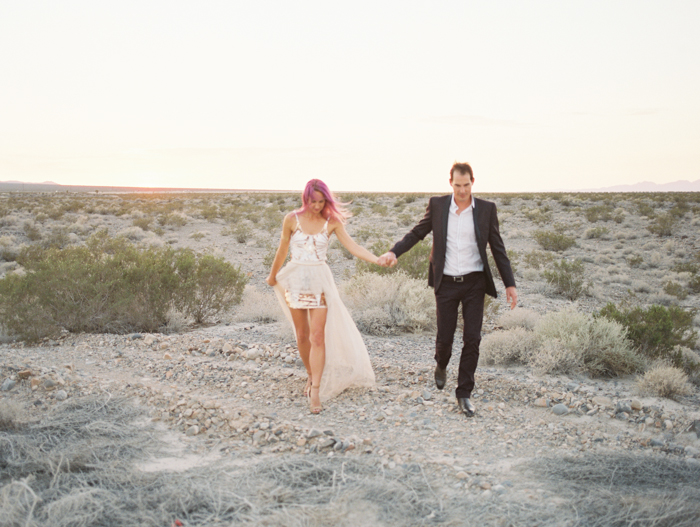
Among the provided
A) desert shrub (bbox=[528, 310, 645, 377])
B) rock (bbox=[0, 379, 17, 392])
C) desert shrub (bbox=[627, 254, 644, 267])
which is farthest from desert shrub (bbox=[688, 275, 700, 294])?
rock (bbox=[0, 379, 17, 392])

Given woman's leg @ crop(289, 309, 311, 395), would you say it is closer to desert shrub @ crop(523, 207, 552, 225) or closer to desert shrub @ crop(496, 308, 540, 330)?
desert shrub @ crop(496, 308, 540, 330)

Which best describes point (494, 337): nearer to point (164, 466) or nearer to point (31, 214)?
point (164, 466)

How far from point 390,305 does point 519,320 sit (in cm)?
200

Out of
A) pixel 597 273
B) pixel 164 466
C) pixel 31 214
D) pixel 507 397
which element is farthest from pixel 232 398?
pixel 31 214

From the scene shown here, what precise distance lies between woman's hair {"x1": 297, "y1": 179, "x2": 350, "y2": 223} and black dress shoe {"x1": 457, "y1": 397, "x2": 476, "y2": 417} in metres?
1.90

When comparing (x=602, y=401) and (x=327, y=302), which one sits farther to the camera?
(x=602, y=401)

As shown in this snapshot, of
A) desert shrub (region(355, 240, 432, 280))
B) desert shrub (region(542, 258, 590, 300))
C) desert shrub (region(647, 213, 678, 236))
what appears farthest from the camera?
desert shrub (region(647, 213, 678, 236))

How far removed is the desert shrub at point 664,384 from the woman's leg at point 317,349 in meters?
3.19

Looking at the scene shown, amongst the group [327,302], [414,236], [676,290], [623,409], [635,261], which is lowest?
[623,409]

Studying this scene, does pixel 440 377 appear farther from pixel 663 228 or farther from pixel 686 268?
pixel 663 228

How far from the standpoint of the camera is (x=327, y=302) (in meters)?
4.44

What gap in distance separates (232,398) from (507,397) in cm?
261

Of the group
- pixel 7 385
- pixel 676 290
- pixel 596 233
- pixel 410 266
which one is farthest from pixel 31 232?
pixel 596 233

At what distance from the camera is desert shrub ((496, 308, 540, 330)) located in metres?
7.62
